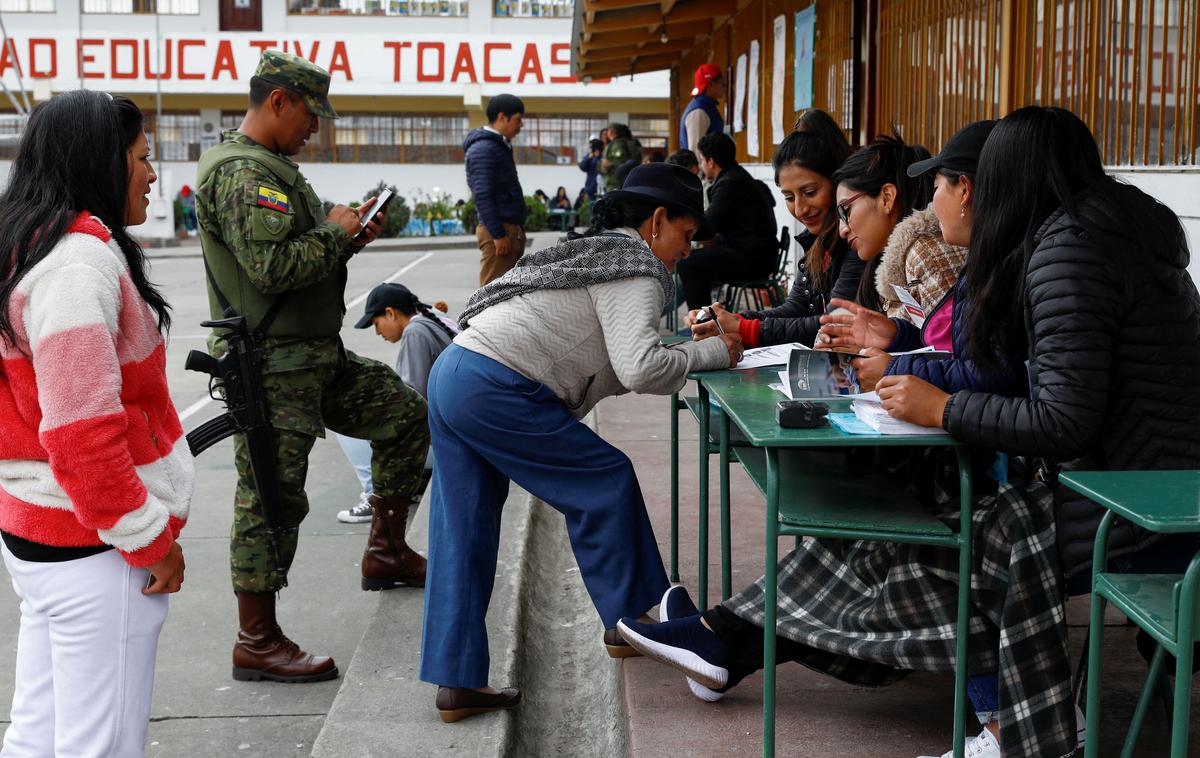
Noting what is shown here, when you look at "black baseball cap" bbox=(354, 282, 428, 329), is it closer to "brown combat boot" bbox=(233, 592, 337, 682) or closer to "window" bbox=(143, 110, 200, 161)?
"brown combat boot" bbox=(233, 592, 337, 682)

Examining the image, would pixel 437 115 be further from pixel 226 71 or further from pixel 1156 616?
Answer: pixel 1156 616

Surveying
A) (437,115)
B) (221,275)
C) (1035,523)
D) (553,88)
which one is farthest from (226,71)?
(1035,523)

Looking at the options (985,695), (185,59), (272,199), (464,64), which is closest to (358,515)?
(272,199)

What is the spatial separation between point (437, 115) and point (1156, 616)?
32.3m

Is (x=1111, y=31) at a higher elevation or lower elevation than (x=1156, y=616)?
higher

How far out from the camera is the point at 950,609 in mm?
2727

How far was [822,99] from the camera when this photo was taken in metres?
9.05

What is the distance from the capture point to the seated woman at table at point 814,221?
3977mm

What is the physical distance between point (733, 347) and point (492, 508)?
2.55 ft

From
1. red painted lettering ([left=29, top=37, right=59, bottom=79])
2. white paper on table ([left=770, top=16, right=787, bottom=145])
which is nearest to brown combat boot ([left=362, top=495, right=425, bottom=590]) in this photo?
white paper on table ([left=770, top=16, right=787, bottom=145])

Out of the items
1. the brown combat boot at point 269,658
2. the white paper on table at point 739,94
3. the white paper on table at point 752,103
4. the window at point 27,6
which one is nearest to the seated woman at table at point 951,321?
the brown combat boot at point 269,658

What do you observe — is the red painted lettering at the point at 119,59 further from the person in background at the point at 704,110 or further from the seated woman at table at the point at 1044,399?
the seated woman at table at the point at 1044,399

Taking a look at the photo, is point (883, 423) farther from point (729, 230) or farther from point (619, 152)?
point (619, 152)

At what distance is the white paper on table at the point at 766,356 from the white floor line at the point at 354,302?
10.2 ft
